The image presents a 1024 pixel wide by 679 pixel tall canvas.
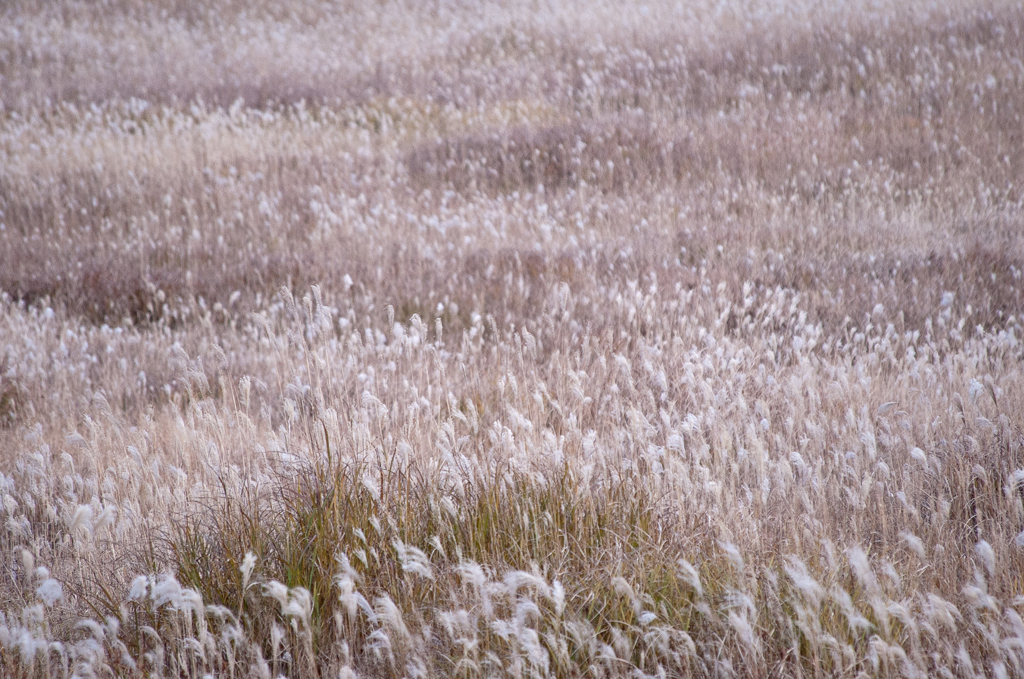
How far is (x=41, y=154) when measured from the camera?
9781 millimetres

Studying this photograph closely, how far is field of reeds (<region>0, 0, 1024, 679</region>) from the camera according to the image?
84.2 inches

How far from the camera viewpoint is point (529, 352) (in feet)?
15.6

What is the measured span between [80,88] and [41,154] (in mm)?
3759

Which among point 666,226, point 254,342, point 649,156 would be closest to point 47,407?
point 254,342

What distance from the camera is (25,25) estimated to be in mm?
16547

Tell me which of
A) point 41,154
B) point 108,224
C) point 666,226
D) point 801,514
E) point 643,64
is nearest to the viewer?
point 801,514

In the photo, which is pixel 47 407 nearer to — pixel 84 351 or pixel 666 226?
pixel 84 351

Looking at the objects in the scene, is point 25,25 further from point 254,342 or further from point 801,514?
point 801,514

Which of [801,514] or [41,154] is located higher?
[41,154]

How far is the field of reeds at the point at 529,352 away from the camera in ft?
7.02

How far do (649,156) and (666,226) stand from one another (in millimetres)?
1974

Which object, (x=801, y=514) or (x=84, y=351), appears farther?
(x=84, y=351)

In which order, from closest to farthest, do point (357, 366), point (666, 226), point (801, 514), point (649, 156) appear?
point (801, 514), point (357, 366), point (666, 226), point (649, 156)

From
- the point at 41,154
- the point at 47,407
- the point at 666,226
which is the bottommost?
the point at 47,407
